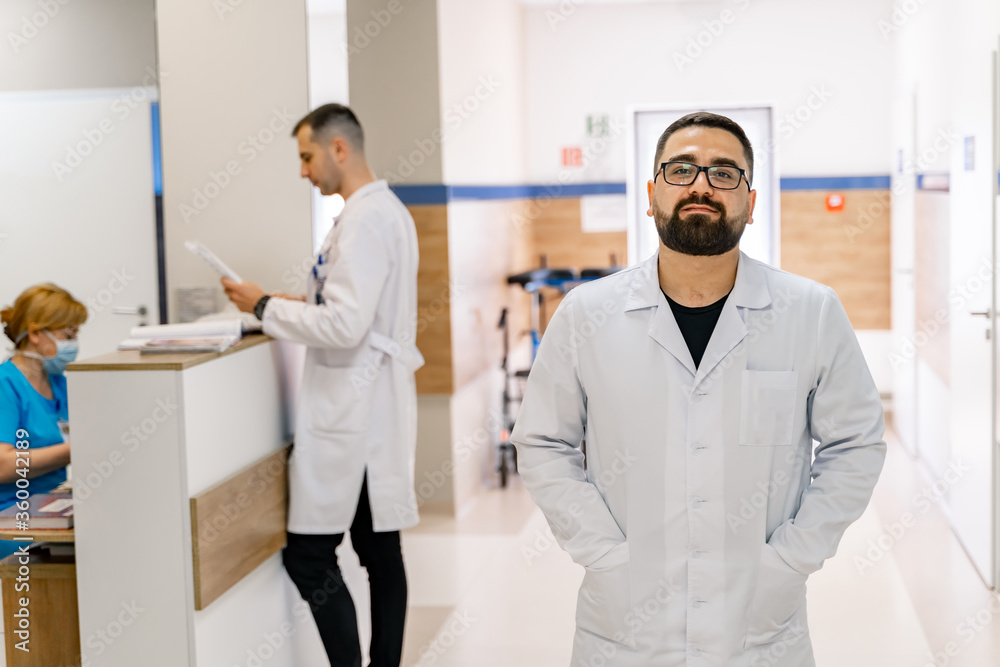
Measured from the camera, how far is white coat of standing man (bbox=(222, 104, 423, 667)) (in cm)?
301

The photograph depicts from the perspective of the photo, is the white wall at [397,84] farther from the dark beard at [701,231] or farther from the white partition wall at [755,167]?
the dark beard at [701,231]

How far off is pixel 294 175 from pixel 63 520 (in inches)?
56.3

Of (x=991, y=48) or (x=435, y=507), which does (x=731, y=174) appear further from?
(x=435, y=507)

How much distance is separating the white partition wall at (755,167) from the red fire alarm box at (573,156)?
39cm

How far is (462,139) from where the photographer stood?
5.89 m

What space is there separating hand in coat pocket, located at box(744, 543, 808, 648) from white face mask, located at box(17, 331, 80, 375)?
7.10ft

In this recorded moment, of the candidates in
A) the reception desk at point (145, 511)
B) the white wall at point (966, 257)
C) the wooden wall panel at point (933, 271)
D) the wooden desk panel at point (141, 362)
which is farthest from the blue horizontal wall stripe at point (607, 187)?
the reception desk at point (145, 511)

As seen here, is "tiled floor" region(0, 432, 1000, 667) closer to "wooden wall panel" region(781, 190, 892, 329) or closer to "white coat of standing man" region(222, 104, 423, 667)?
"white coat of standing man" region(222, 104, 423, 667)

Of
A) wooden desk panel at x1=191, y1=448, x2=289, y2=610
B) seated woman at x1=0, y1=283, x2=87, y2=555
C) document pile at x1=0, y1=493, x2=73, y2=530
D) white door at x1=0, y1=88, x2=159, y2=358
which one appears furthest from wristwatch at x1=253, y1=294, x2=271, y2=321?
white door at x1=0, y1=88, x2=159, y2=358

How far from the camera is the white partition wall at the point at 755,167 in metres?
8.11

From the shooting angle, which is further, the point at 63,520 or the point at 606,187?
the point at 606,187

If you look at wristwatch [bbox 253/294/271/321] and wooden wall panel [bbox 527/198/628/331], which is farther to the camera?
wooden wall panel [bbox 527/198/628/331]

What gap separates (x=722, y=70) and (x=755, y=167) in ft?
2.64

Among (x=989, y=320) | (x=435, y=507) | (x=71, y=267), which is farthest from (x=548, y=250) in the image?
(x=71, y=267)
